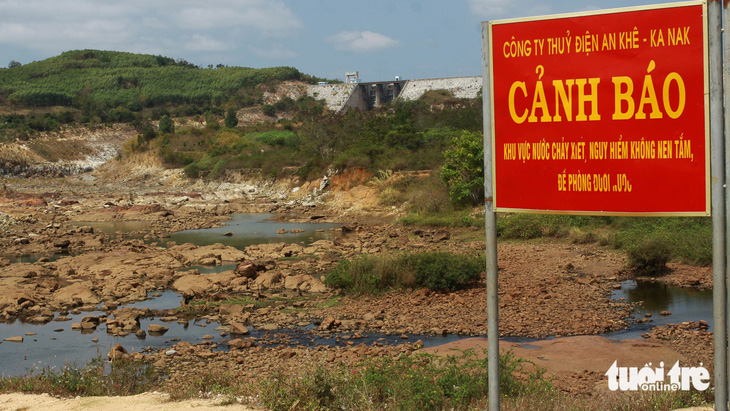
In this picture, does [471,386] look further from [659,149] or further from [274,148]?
[274,148]

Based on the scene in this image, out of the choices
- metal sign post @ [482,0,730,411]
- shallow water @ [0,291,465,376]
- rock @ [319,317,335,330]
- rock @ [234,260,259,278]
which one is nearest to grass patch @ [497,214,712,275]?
shallow water @ [0,291,465,376]

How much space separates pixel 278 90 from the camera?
7788 centimetres

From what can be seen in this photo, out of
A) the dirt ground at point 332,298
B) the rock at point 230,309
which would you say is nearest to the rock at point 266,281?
the dirt ground at point 332,298

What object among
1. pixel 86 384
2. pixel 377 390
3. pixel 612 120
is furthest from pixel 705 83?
pixel 86 384

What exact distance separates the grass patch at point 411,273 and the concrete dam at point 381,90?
53.5 meters

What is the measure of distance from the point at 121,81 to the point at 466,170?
73685 mm

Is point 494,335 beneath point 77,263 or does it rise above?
above

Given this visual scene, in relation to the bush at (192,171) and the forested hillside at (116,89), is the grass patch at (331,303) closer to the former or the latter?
the bush at (192,171)

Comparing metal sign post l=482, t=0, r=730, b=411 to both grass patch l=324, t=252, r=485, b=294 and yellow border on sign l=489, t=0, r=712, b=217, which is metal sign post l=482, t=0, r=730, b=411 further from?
grass patch l=324, t=252, r=485, b=294

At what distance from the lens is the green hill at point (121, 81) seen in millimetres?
71062

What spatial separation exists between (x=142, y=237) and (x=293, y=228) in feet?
18.2

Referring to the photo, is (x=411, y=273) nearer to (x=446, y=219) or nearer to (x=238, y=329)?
(x=238, y=329)

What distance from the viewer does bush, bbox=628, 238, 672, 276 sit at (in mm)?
12797

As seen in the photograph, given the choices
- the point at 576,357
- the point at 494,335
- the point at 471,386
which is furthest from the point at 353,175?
the point at 494,335
